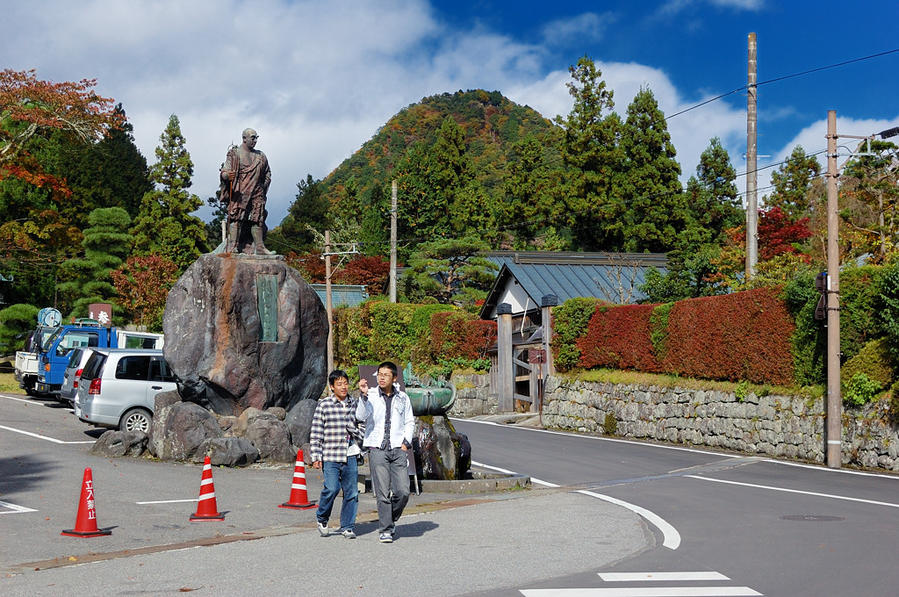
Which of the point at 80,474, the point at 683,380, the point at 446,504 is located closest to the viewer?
the point at 446,504

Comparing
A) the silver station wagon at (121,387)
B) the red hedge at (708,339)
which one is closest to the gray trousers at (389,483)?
the silver station wagon at (121,387)

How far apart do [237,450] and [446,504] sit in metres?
5.24

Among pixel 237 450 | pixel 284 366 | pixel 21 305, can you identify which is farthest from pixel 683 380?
pixel 21 305

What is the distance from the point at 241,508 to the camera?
39.9 ft

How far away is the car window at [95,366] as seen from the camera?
19.8 metres

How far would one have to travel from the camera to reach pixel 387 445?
9523mm

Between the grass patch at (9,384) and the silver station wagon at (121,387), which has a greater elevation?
the silver station wagon at (121,387)

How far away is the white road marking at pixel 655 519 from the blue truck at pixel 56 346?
63.6 ft

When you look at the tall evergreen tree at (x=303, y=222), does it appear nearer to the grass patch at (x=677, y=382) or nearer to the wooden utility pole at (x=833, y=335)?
the grass patch at (x=677, y=382)

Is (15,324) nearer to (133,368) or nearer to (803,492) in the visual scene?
(133,368)

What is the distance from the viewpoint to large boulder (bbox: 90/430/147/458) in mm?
17344

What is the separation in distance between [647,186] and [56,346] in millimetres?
33803

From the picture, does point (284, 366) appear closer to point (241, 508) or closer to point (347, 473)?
point (241, 508)

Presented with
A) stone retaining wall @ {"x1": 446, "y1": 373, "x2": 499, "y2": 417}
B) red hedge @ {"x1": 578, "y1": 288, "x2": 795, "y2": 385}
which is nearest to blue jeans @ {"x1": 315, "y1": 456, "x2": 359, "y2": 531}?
red hedge @ {"x1": 578, "y1": 288, "x2": 795, "y2": 385}
